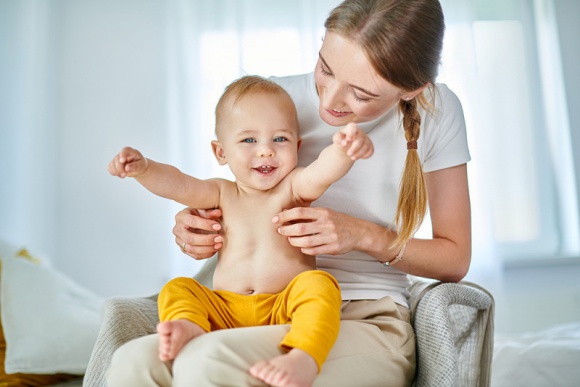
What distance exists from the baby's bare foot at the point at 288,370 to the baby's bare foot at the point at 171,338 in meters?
0.13

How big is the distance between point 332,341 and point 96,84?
8.91ft

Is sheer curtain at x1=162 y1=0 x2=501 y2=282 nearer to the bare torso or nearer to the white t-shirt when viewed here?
the white t-shirt

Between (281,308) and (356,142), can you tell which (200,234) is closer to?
(281,308)

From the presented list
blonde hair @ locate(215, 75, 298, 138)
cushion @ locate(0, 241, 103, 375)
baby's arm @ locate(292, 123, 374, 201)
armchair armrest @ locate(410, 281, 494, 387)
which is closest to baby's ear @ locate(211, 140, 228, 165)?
blonde hair @ locate(215, 75, 298, 138)

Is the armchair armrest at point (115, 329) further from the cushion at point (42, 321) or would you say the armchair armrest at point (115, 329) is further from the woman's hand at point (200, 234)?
the cushion at point (42, 321)

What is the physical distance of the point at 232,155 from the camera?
1.36 m

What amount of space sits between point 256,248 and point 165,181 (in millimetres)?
231

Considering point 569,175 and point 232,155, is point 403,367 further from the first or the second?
point 569,175

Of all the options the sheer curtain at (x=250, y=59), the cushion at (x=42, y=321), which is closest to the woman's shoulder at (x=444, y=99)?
the cushion at (x=42, y=321)

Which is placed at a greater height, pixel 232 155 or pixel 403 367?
pixel 232 155

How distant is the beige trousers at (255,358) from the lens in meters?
0.97

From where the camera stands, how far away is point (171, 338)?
3.32 ft

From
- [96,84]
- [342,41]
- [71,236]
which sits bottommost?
[71,236]

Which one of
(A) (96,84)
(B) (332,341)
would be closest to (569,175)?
(A) (96,84)
